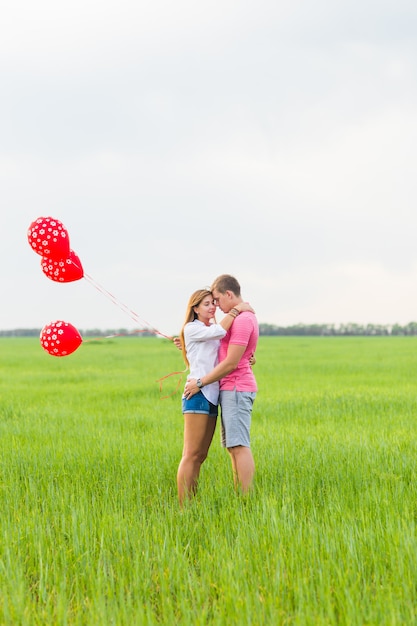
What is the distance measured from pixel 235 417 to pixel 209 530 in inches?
35.8

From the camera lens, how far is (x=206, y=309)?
472 centimetres

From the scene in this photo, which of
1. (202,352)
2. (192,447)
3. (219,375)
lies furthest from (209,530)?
(202,352)

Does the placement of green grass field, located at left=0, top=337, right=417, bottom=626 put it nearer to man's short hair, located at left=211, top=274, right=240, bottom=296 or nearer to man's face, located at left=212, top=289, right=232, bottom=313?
man's face, located at left=212, top=289, right=232, bottom=313

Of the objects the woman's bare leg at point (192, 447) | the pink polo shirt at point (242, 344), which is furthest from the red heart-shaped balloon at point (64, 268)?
the woman's bare leg at point (192, 447)

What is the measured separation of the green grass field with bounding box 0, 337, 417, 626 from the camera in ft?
10.3

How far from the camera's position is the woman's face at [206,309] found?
472 cm

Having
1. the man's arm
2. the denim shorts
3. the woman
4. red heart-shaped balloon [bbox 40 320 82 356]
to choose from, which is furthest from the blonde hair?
red heart-shaped balloon [bbox 40 320 82 356]

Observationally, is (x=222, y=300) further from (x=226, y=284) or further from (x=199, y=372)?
(x=199, y=372)

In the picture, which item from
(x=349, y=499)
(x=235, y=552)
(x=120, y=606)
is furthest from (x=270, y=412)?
(x=120, y=606)

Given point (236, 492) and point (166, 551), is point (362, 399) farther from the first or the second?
point (166, 551)

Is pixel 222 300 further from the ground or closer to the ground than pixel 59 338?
further from the ground

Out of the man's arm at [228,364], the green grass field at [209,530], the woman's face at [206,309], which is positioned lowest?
the green grass field at [209,530]

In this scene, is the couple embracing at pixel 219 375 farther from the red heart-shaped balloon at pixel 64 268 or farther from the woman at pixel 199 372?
the red heart-shaped balloon at pixel 64 268

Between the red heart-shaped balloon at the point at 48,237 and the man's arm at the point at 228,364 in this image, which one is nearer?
the man's arm at the point at 228,364
